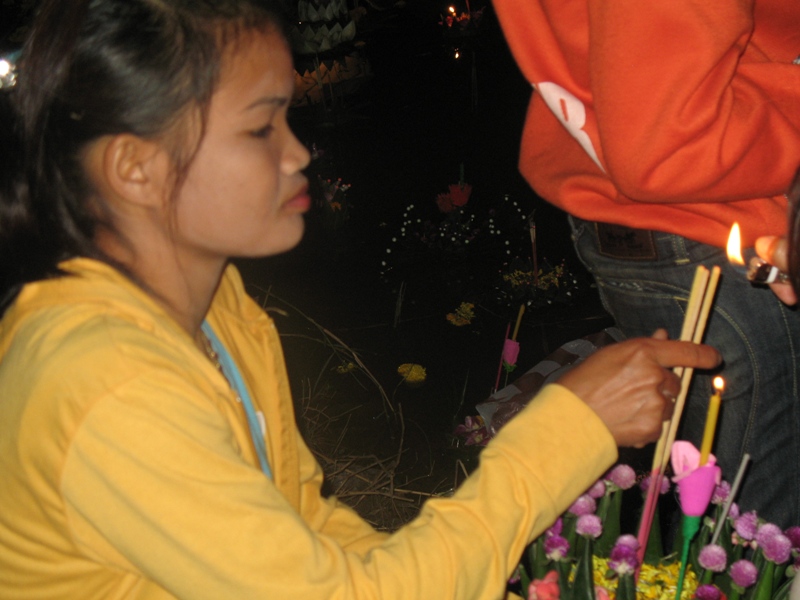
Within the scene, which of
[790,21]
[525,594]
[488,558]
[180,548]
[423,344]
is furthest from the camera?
[423,344]

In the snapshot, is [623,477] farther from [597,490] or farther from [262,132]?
[262,132]

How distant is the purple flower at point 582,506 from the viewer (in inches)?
47.5

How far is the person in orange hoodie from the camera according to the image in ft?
4.00

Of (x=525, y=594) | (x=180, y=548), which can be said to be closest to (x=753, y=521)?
(x=525, y=594)

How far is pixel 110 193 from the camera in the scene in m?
1.16

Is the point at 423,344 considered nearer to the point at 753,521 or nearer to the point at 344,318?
the point at 344,318

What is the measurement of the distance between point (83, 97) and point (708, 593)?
1.10 m

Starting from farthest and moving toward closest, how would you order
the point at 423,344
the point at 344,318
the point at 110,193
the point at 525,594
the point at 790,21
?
1. the point at 344,318
2. the point at 423,344
3. the point at 790,21
4. the point at 525,594
5. the point at 110,193

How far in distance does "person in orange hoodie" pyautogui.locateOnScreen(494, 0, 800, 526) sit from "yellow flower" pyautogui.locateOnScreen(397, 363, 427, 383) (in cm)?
179

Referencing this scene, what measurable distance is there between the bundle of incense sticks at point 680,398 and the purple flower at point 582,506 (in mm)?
89

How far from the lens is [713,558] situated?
44.5 inches

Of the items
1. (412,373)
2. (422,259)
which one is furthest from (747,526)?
(422,259)

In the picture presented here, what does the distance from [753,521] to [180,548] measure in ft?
2.78

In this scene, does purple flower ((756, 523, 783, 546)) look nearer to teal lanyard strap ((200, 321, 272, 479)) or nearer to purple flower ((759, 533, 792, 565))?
purple flower ((759, 533, 792, 565))
